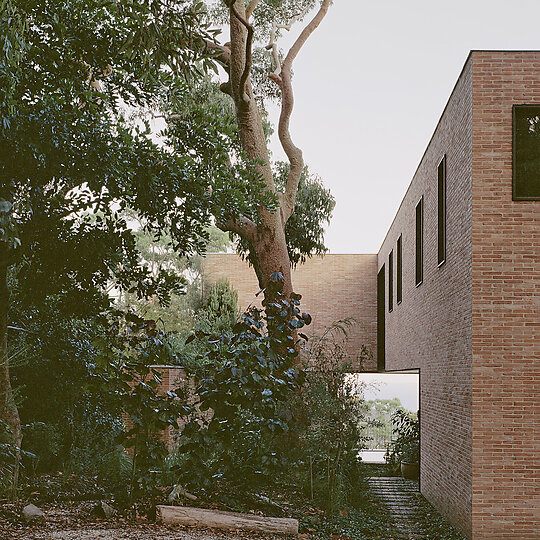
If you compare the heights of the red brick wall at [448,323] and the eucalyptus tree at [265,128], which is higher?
the eucalyptus tree at [265,128]

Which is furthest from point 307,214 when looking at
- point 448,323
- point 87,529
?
point 87,529

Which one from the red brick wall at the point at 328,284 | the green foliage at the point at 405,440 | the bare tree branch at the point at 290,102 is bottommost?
the green foliage at the point at 405,440

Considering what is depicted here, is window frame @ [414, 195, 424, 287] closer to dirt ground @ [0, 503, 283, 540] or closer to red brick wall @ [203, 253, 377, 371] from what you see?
dirt ground @ [0, 503, 283, 540]

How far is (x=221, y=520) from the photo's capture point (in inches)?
275

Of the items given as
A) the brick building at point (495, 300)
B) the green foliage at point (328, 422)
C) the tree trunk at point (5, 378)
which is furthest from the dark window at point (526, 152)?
the tree trunk at point (5, 378)

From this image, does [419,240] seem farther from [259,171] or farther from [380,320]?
[380,320]

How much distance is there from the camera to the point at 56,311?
8.32 meters

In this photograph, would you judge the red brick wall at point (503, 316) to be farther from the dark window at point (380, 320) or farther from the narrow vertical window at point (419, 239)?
the dark window at point (380, 320)

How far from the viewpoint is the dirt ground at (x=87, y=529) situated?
19.1 ft

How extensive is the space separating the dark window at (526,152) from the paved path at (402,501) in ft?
15.0

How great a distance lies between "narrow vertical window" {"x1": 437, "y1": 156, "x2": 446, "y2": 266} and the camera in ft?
36.1

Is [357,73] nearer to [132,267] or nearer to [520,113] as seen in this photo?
[520,113]

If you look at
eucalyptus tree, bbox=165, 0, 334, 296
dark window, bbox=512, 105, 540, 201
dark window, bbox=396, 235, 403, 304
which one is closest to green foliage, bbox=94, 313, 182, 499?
eucalyptus tree, bbox=165, 0, 334, 296

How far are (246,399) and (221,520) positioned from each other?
4.04 feet
